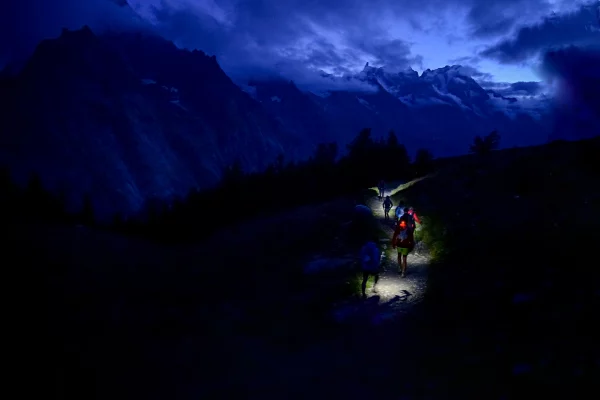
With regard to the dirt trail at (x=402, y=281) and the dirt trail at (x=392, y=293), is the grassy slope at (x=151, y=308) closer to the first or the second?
the dirt trail at (x=392, y=293)

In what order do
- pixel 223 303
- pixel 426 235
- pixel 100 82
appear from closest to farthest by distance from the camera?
pixel 223 303
pixel 426 235
pixel 100 82

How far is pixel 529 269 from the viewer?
1221cm

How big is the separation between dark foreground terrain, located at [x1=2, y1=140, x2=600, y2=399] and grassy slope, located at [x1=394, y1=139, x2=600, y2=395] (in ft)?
0.16

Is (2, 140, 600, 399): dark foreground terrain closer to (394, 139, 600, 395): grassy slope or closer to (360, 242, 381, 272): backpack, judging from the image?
(394, 139, 600, 395): grassy slope

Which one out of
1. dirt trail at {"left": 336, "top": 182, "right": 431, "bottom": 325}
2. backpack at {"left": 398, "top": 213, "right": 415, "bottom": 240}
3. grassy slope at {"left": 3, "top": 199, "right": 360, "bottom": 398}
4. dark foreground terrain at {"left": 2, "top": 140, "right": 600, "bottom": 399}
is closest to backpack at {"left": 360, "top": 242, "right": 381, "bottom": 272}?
dirt trail at {"left": 336, "top": 182, "right": 431, "bottom": 325}

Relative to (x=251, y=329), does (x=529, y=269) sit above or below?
above

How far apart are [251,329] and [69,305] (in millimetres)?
7063

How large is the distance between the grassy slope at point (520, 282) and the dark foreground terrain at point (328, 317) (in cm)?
5

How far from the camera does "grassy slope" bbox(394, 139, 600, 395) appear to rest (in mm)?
7980

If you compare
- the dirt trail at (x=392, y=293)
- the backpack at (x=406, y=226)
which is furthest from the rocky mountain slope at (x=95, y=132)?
the backpack at (x=406, y=226)

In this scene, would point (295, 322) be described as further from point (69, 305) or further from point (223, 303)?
point (69, 305)

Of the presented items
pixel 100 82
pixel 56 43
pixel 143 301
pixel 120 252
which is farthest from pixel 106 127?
pixel 143 301

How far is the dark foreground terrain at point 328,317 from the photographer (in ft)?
27.8

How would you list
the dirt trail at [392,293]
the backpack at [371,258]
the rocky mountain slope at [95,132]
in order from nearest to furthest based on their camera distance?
the dirt trail at [392,293], the backpack at [371,258], the rocky mountain slope at [95,132]
